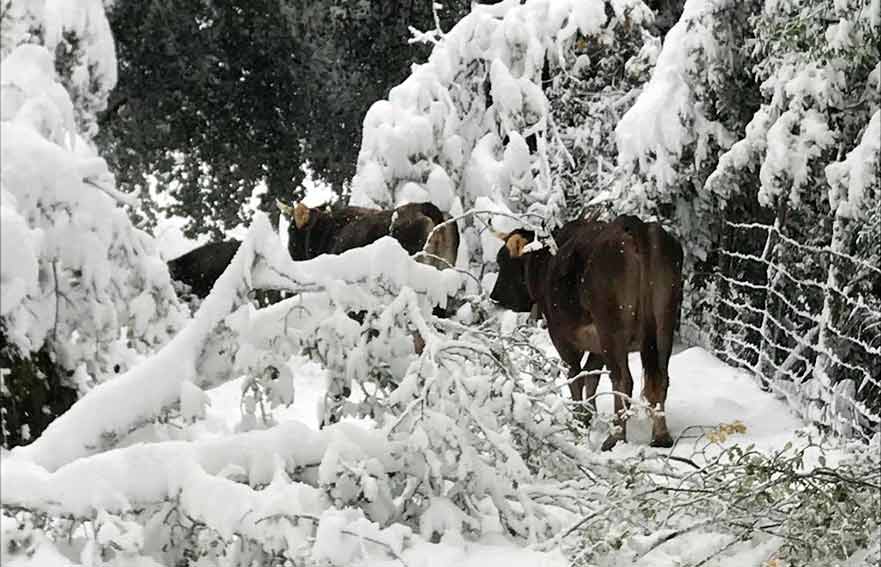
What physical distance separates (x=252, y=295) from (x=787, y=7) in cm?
382

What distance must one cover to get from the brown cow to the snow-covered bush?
3.59 meters

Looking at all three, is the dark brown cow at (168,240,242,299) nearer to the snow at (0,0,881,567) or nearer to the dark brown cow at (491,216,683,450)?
the dark brown cow at (491,216,683,450)

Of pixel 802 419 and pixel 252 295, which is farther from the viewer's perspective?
pixel 802 419

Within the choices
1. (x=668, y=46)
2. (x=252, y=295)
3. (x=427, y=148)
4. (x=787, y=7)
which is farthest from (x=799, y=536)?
(x=427, y=148)

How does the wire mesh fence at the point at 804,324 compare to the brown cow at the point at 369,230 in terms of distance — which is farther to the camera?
the brown cow at the point at 369,230

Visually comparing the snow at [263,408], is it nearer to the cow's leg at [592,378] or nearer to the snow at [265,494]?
the snow at [265,494]

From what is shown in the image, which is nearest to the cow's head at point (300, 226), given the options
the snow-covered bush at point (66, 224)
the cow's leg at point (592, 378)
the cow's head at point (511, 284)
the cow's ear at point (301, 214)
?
the cow's ear at point (301, 214)

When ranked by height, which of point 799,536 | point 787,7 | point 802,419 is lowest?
point 802,419

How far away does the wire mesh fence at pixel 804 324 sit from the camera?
573cm

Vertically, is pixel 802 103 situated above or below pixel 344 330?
above

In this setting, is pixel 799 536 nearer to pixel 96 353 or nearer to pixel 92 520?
pixel 92 520

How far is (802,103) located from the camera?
594cm

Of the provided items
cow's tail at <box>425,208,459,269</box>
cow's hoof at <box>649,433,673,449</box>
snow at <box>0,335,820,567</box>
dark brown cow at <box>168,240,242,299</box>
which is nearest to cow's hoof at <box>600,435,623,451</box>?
cow's hoof at <box>649,433,673,449</box>

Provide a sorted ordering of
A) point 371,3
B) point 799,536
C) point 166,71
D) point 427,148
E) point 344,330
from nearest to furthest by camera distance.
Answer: point 799,536 < point 344,330 < point 427,148 < point 166,71 < point 371,3
